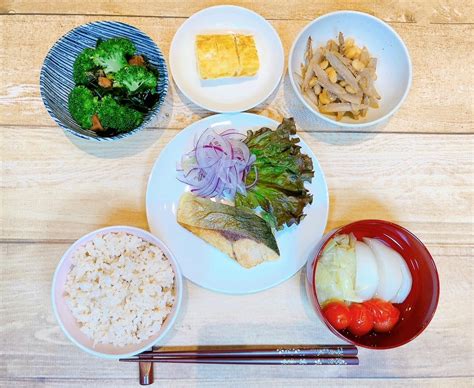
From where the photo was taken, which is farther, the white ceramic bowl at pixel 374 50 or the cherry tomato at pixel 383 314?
the white ceramic bowl at pixel 374 50

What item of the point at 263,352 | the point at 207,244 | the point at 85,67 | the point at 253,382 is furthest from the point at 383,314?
the point at 85,67

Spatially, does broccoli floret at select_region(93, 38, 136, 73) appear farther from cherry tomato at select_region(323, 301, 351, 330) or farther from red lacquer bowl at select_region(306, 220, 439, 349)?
cherry tomato at select_region(323, 301, 351, 330)

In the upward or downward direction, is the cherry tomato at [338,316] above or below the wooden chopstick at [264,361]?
above

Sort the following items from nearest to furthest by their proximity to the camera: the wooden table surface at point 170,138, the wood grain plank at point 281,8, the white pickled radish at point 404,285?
the white pickled radish at point 404,285
the wooden table surface at point 170,138
the wood grain plank at point 281,8

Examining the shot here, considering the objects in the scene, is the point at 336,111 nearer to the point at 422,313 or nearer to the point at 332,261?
the point at 332,261

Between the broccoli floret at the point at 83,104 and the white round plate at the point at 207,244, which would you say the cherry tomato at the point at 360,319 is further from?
the broccoli floret at the point at 83,104

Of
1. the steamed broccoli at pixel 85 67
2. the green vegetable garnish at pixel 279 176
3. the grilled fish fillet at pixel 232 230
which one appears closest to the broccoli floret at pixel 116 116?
A: the steamed broccoli at pixel 85 67

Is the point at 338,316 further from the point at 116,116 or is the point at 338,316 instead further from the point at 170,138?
the point at 116,116
